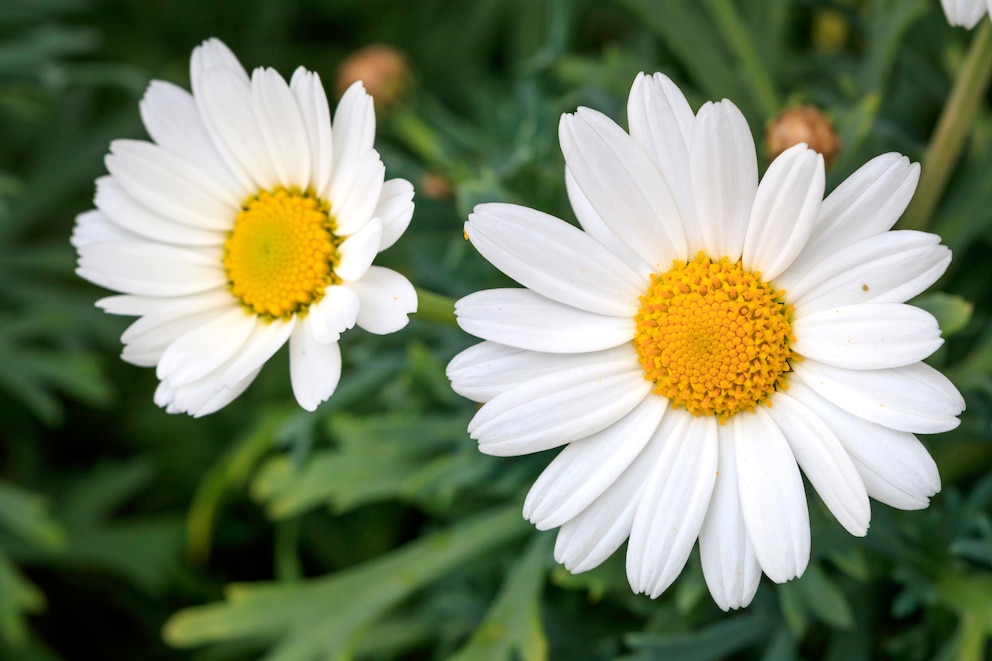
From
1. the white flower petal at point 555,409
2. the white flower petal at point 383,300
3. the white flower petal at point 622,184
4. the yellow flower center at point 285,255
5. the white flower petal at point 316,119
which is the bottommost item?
the white flower petal at point 555,409

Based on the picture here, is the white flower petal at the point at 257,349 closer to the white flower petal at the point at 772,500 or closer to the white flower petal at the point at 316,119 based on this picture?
the white flower petal at the point at 316,119

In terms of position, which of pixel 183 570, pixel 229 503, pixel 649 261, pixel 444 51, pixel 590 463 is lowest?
pixel 590 463

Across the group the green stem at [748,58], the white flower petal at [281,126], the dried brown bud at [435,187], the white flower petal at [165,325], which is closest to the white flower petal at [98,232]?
the white flower petal at [165,325]

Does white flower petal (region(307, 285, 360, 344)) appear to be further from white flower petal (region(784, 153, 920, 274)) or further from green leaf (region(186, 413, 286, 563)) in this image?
green leaf (region(186, 413, 286, 563))

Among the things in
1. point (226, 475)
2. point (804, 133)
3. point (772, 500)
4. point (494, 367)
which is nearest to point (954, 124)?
point (804, 133)

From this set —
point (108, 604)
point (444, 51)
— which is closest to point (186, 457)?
point (108, 604)

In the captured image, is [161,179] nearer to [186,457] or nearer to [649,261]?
[649,261]

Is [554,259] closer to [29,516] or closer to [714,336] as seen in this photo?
[714,336]
